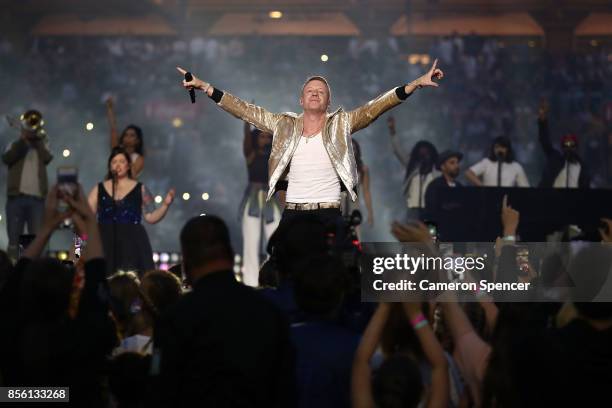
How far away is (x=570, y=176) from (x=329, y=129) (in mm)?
7299

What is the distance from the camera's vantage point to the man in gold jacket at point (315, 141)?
8.28 m

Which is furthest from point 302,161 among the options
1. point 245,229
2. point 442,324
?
point 245,229

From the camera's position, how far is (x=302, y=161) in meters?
8.38

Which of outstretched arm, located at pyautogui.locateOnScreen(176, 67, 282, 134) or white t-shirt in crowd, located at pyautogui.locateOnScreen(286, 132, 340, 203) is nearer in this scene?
white t-shirt in crowd, located at pyautogui.locateOnScreen(286, 132, 340, 203)

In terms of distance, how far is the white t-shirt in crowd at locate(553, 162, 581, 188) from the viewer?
1498 cm

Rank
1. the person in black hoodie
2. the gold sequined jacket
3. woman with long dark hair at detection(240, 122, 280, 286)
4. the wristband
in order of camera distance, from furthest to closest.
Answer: the person in black hoodie, woman with long dark hair at detection(240, 122, 280, 286), the gold sequined jacket, the wristband

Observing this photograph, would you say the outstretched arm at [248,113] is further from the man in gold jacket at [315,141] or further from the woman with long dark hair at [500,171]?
the woman with long dark hair at [500,171]

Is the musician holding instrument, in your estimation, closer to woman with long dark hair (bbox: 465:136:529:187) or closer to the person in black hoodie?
woman with long dark hair (bbox: 465:136:529:187)

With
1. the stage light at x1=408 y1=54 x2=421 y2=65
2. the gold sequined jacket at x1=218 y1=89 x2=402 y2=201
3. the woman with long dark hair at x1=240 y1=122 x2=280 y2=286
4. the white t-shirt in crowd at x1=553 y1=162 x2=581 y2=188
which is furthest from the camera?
the stage light at x1=408 y1=54 x2=421 y2=65

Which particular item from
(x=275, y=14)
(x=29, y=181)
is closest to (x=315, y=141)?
(x=29, y=181)

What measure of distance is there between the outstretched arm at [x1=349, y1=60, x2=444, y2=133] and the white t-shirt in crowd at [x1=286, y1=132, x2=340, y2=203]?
1.07 feet

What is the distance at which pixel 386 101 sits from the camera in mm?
8391

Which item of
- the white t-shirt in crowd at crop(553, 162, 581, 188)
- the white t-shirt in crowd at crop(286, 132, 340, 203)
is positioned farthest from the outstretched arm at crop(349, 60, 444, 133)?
the white t-shirt in crowd at crop(553, 162, 581, 188)

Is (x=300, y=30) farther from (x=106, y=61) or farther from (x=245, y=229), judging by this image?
(x=245, y=229)
